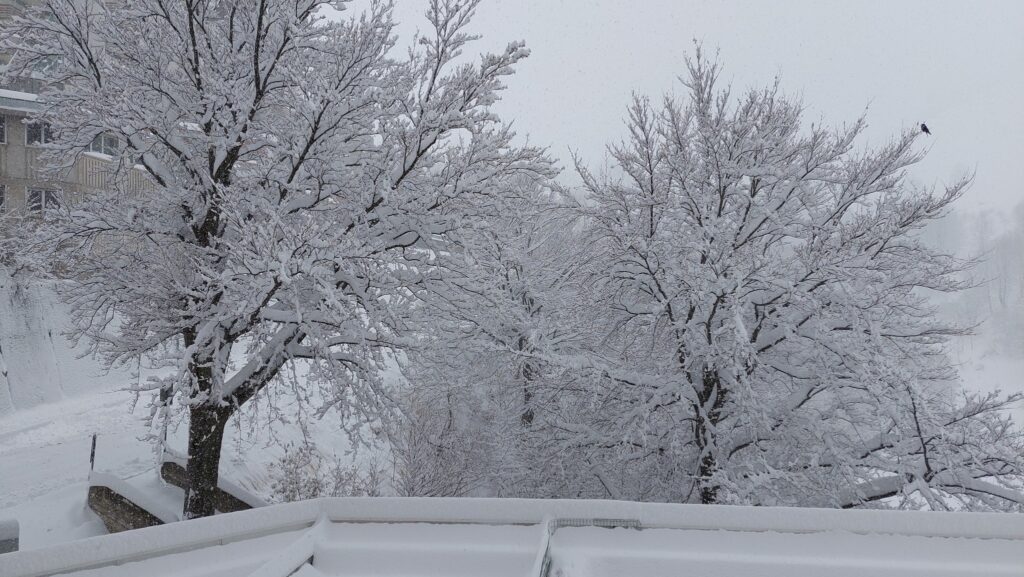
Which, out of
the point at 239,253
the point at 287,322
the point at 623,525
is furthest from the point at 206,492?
the point at 623,525

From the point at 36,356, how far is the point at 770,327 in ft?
70.3

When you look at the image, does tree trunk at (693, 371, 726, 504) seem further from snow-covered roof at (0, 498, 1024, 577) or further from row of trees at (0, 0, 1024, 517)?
snow-covered roof at (0, 498, 1024, 577)

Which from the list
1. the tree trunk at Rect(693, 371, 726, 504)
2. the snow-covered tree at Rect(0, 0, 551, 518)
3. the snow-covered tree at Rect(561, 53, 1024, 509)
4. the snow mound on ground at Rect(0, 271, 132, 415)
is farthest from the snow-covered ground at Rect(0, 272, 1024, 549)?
the tree trunk at Rect(693, 371, 726, 504)

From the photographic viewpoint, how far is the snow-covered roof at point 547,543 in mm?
Result: 2871

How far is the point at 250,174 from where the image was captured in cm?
909

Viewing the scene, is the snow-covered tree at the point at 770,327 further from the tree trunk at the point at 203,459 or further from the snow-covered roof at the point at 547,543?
the tree trunk at the point at 203,459

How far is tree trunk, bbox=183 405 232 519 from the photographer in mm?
8281

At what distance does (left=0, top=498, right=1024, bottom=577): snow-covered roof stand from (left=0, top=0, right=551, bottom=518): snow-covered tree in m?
4.24

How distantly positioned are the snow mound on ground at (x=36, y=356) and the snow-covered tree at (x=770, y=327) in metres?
16.4

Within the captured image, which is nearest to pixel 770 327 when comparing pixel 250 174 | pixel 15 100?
pixel 250 174

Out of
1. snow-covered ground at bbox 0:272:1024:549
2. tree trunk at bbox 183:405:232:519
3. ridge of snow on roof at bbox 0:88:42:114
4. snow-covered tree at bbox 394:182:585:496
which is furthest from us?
ridge of snow on roof at bbox 0:88:42:114

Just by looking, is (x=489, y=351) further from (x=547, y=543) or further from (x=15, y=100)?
(x=15, y=100)

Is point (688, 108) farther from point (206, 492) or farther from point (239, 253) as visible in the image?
point (206, 492)

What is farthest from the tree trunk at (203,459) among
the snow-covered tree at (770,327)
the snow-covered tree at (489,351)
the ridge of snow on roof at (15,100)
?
the ridge of snow on roof at (15,100)
